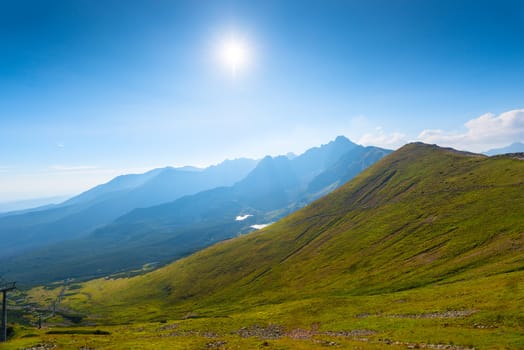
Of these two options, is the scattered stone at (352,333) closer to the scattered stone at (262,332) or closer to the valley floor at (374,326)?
the valley floor at (374,326)

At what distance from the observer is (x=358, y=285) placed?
268 ft

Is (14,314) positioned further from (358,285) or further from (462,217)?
(462,217)

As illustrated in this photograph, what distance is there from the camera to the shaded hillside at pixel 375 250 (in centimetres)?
7712

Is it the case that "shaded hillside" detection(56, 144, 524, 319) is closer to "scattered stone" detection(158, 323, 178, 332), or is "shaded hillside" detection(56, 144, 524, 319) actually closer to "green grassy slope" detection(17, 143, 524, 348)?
"green grassy slope" detection(17, 143, 524, 348)

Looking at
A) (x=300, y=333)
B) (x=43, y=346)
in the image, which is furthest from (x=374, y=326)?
(x=43, y=346)

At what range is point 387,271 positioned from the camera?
85250mm

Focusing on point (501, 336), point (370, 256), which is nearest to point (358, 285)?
point (370, 256)

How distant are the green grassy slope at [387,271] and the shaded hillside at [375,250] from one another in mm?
605

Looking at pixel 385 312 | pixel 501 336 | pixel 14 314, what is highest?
pixel 501 336

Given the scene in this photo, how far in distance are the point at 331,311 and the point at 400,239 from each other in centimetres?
6404

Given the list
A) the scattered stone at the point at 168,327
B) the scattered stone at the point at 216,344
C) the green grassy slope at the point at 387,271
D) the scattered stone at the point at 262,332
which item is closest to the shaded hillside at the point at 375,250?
the green grassy slope at the point at 387,271

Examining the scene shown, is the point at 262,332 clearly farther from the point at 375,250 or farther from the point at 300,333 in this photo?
the point at 375,250

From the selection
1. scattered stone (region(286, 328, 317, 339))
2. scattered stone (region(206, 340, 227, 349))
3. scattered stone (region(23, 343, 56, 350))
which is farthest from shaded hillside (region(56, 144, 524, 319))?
scattered stone (region(23, 343, 56, 350))

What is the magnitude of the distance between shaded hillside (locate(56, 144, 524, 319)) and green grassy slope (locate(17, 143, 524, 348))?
60 cm
